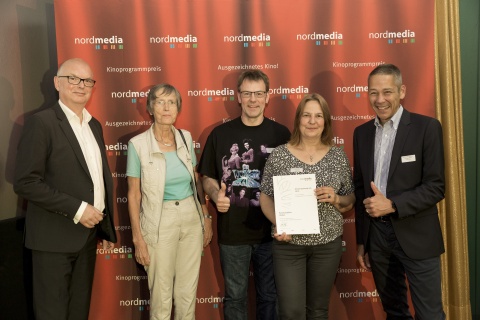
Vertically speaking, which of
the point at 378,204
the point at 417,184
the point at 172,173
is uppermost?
the point at 172,173

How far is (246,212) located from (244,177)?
28cm

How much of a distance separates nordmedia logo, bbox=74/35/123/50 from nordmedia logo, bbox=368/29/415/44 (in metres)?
2.35

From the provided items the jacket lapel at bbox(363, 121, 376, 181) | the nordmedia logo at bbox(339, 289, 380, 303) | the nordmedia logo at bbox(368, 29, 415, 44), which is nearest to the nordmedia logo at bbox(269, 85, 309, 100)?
the nordmedia logo at bbox(368, 29, 415, 44)

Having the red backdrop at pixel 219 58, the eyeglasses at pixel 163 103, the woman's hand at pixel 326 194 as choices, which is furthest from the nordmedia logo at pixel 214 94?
the woman's hand at pixel 326 194

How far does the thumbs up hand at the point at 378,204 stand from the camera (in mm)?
2551

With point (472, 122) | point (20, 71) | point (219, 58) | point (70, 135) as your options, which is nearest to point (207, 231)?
point (70, 135)

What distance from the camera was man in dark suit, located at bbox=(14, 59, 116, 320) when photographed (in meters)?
2.53

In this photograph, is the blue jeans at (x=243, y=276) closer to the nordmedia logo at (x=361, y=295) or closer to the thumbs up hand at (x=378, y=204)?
the thumbs up hand at (x=378, y=204)

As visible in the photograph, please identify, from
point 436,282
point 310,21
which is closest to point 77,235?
point 436,282

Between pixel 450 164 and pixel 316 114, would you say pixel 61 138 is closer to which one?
pixel 316 114

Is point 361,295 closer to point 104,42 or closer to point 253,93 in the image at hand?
point 253,93

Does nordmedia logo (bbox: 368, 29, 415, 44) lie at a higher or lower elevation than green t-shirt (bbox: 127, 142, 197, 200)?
higher

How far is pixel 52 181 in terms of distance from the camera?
2.64 meters

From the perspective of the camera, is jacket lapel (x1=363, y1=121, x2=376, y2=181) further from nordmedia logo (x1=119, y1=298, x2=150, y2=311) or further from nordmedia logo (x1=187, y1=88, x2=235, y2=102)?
nordmedia logo (x1=119, y1=298, x2=150, y2=311)
